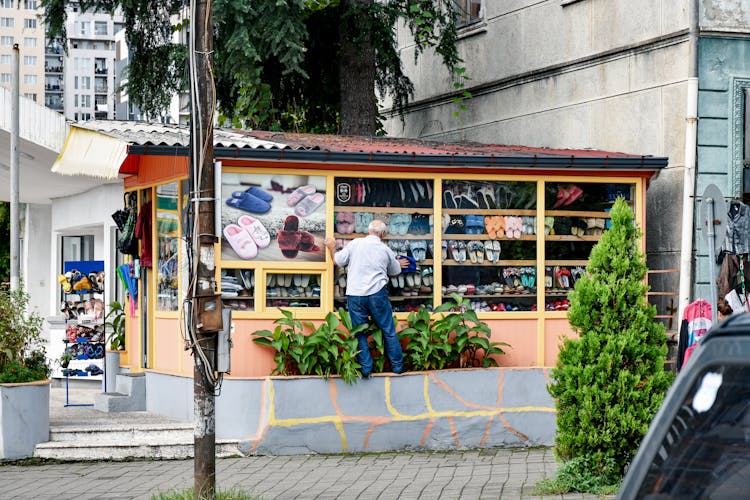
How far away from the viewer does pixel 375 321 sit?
1220 cm

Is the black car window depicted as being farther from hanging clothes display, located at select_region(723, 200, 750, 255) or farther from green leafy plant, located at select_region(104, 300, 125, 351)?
green leafy plant, located at select_region(104, 300, 125, 351)

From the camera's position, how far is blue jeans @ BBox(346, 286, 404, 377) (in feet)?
39.5

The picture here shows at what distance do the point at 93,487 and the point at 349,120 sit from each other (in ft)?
30.2

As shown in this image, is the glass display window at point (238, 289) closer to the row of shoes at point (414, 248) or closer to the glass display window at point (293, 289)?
the glass display window at point (293, 289)

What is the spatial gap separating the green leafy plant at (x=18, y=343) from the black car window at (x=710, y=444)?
407 inches

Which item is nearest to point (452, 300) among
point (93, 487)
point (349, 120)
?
point (93, 487)

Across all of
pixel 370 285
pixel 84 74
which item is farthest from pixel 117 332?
pixel 84 74

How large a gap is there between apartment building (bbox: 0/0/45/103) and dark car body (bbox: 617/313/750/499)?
163 metres

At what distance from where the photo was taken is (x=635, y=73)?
15039 millimetres

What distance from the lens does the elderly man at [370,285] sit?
12031mm

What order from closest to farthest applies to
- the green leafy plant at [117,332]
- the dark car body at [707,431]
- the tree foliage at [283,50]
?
the dark car body at [707,431]
the green leafy plant at [117,332]
the tree foliage at [283,50]

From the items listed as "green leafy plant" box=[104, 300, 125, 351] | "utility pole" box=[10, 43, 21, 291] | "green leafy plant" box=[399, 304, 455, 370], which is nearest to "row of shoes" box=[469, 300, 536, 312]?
"green leafy plant" box=[399, 304, 455, 370]

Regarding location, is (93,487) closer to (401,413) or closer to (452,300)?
(401,413)

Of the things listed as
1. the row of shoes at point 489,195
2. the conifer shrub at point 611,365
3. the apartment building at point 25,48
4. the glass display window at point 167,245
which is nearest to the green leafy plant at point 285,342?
the glass display window at point 167,245
